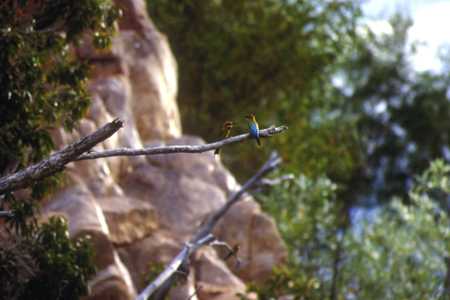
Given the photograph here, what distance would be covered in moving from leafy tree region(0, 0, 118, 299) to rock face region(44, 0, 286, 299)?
2488 mm

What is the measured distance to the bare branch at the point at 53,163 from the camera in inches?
432

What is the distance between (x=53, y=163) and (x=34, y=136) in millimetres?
3957

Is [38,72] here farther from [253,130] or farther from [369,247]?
[369,247]

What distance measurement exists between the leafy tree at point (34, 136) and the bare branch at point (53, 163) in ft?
9.60

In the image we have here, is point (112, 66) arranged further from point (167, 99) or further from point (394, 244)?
point (394, 244)

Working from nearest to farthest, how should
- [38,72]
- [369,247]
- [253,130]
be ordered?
[253,130]
[38,72]
[369,247]

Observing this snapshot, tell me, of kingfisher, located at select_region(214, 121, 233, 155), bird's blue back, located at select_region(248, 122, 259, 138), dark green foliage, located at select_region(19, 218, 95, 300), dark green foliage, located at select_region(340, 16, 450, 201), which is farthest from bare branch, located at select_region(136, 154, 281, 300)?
dark green foliage, located at select_region(340, 16, 450, 201)

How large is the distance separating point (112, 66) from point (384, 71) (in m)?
28.8

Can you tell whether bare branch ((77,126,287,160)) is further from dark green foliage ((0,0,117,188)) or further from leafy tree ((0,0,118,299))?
dark green foliage ((0,0,117,188))

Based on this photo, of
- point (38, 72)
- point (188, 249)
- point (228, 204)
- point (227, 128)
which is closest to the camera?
point (227, 128)

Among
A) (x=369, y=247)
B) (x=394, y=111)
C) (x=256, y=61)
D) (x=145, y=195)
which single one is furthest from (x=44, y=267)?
(x=394, y=111)

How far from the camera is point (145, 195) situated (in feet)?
73.2

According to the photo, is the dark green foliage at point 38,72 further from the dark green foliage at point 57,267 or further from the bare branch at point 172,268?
the bare branch at point 172,268

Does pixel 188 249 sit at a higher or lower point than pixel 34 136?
lower
